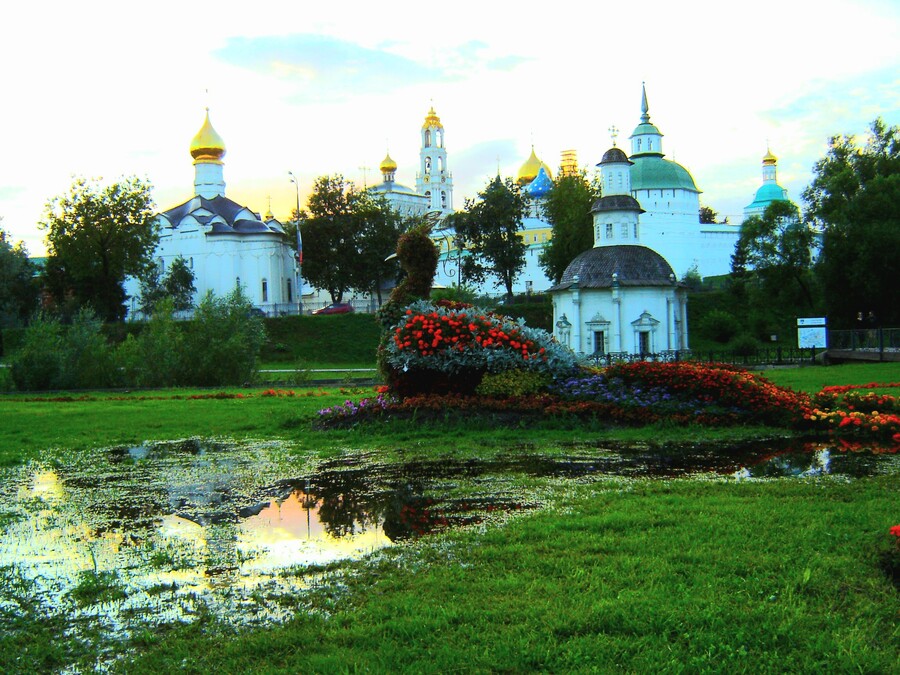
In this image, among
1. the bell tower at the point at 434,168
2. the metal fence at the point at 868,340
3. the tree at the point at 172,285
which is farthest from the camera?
the bell tower at the point at 434,168

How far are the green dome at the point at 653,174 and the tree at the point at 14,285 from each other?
46364mm

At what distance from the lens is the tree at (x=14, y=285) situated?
2248 inches

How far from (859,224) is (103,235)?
43.7m

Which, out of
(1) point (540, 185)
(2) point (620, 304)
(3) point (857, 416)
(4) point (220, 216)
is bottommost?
(3) point (857, 416)

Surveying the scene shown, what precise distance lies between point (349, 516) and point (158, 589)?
6.63 ft

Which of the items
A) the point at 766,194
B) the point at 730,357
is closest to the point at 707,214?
the point at 766,194

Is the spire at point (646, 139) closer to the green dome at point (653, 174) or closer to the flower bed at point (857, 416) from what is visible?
the green dome at point (653, 174)

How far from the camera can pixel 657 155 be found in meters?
69.1

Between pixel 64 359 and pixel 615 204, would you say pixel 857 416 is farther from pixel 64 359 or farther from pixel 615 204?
pixel 615 204

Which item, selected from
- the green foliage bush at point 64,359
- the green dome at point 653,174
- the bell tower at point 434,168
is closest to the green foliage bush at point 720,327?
the green dome at point 653,174

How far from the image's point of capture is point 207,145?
6725 cm

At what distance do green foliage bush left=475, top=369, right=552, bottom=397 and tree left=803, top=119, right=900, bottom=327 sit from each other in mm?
26626

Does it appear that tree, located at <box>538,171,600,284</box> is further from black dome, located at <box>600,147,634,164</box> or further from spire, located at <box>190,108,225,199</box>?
spire, located at <box>190,108,225,199</box>

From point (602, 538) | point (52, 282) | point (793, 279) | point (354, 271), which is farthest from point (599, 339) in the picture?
point (52, 282)
